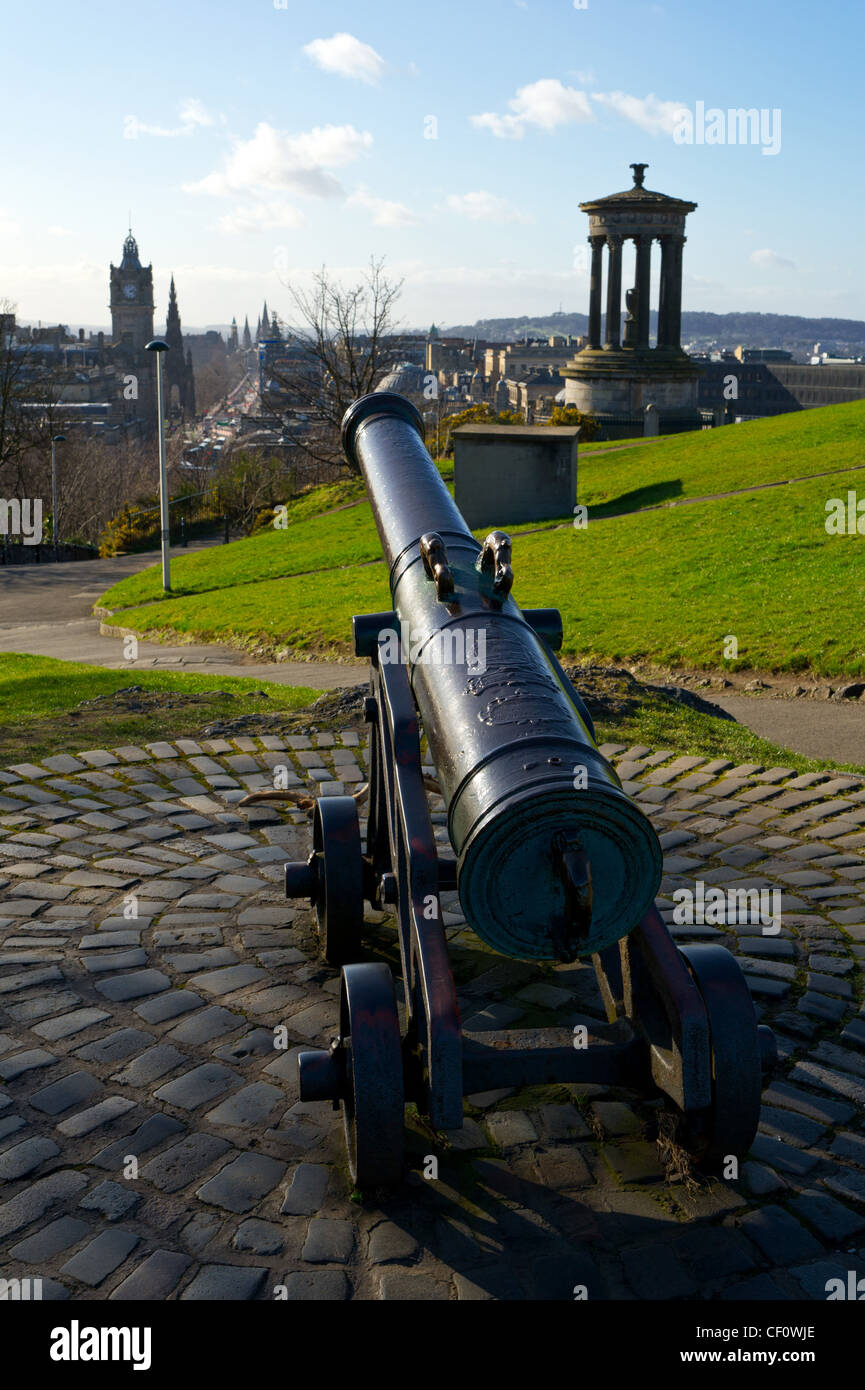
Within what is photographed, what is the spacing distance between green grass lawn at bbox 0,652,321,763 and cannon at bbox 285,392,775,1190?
4.50 m

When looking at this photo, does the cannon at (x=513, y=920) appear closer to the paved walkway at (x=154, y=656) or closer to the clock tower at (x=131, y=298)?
the paved walkway at (x=154, y=656)

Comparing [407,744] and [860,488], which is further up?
[860,488]

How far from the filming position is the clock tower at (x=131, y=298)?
167 metres

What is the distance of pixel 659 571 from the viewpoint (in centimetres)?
1578

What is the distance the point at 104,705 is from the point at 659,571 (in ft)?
27.3

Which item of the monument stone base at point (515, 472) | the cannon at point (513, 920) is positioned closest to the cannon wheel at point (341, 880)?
the cannon at point (513, 920)

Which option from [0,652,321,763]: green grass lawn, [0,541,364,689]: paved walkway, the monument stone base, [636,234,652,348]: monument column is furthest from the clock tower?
[0,652,321,763]: green grass lawn

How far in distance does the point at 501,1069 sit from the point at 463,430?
1853 cm

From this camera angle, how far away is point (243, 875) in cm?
612

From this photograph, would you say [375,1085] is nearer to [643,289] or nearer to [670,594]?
[670,594]

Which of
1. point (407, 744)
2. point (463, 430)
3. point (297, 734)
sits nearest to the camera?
point (407, 744)

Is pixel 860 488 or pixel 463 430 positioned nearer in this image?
pixel 860 488
